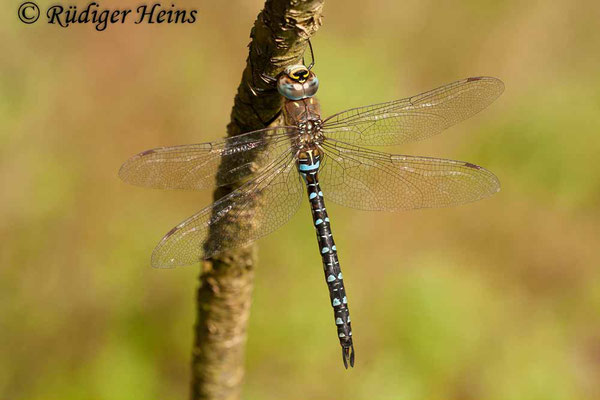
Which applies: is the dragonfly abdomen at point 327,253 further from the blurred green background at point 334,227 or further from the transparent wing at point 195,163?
the blurred green background at point 334,227

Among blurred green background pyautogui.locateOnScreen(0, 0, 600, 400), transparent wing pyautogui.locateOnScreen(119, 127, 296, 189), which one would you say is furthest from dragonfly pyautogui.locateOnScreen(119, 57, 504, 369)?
blurred green background pyautogui.locateOnScreen(0, 0, 600, 400)

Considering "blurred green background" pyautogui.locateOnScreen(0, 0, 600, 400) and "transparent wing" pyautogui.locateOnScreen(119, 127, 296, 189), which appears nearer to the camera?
"transparent wing" pyautogui.locateOnScreen(119, 127, 296, 189)

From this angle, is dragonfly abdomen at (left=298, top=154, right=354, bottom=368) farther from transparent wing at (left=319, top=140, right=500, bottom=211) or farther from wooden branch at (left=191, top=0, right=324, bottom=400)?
wooden branch at (left=191, top=0, right=324, bottom=400)

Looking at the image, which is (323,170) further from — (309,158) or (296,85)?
(296,85)

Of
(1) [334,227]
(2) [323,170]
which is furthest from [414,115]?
(1) [334,227]

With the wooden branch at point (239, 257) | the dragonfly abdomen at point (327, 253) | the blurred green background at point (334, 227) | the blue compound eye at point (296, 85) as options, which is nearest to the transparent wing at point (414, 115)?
the dragonfly abdomen at point (327, 253)

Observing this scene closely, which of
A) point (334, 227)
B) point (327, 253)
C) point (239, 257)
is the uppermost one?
point (334, 227)

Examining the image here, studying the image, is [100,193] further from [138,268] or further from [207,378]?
[207,378]

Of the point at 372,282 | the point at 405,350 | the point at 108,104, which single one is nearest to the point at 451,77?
the point at 372,282
